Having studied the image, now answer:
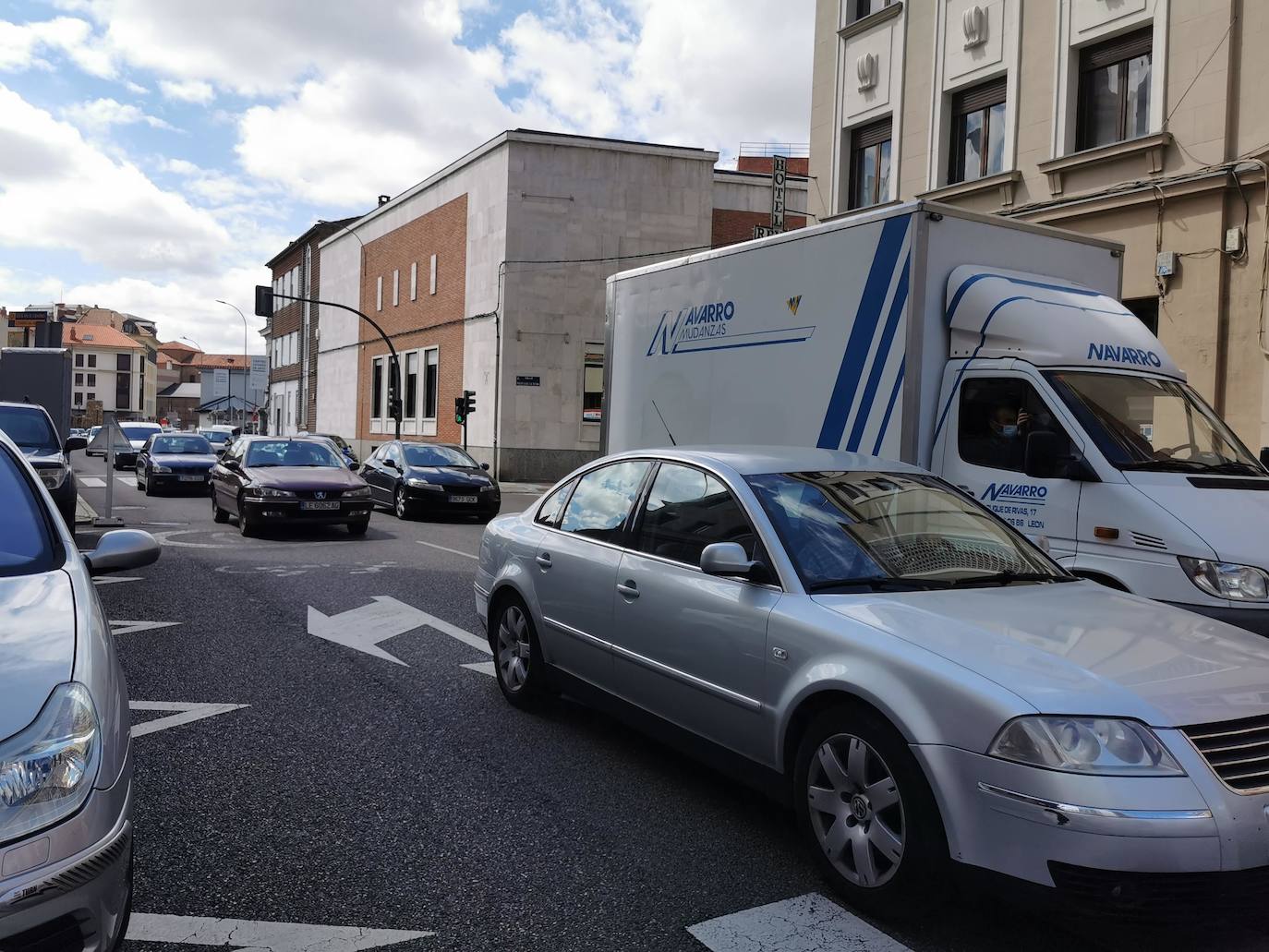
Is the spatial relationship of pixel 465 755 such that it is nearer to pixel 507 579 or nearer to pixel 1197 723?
pixel 507 579

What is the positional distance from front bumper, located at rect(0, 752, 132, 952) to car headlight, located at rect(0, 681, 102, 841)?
0.04 meters

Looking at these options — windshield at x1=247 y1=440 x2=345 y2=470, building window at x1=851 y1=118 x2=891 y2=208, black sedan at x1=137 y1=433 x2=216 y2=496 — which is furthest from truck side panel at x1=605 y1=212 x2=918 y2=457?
black sedan at x1=137 y1=433 x2=216 y2=496

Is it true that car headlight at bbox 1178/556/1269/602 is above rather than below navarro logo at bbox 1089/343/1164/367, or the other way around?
below

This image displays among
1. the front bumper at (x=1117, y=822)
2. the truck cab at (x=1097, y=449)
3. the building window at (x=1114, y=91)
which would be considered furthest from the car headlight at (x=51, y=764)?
the building window at (x=1114, y=91)

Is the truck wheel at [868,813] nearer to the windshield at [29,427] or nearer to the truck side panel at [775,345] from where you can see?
the truck side panel at [775,345]

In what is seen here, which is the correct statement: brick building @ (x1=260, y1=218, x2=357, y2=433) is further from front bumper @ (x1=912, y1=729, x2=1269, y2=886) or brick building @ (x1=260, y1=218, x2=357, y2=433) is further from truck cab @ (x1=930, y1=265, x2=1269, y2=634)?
front bumper @ (x1=912, y1=729, x2=1269, y2=886)

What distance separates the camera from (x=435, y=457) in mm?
19109

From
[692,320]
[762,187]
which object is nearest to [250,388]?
[762,187]

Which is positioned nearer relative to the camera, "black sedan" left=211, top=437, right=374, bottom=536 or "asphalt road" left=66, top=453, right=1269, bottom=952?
"asphalt road" left=66, top=453, right=1269, bottom=952

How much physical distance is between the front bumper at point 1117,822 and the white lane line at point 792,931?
1.53 feet

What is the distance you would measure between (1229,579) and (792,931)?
354 cm

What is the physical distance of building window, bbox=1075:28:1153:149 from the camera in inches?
550

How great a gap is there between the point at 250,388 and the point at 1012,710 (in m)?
84.2

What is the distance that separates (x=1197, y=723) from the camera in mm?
2963
